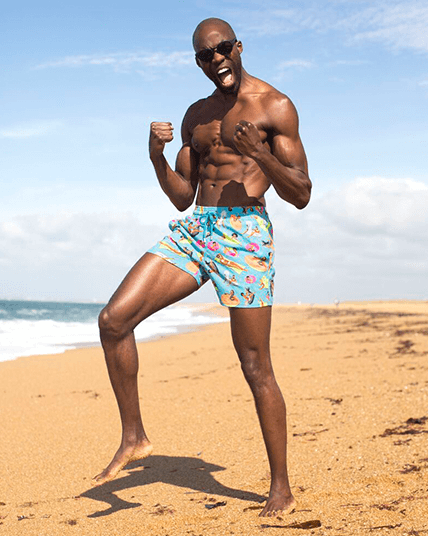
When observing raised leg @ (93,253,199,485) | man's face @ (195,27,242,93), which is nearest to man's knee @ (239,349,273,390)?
raised leg @ (93,253,199,485)

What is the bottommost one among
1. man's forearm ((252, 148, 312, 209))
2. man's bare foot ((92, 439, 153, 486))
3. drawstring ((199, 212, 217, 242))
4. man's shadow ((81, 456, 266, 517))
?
man's shadow ((81, 456, 266, 517))

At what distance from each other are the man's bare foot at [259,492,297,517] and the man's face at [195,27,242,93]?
8.38ft

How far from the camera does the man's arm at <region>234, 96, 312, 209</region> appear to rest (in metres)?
3.39

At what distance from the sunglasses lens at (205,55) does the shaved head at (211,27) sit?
8 centimetres

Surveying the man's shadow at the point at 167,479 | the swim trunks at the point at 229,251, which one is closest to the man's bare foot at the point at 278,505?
the man's shadow at the point at 167,479

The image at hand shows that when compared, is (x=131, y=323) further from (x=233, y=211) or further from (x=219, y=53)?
(x=219, y=53)

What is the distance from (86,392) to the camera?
8.89 metres

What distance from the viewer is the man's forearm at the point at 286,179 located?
342 centimetres

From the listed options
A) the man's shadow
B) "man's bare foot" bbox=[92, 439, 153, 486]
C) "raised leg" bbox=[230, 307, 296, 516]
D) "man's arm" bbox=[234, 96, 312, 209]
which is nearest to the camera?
"man's arm" bbox=[234, 96, 312, 209]

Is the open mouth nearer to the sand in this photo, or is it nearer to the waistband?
the waistband

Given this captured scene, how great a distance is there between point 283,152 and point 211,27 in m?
0.91

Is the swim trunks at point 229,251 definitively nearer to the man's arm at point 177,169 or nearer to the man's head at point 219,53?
the man's arm at point 177,169

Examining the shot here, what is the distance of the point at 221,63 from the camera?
3.82m

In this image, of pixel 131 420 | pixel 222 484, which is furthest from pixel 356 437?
pixel 131 420
